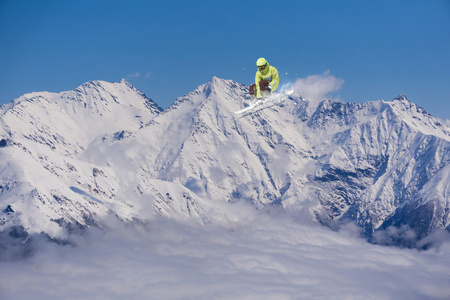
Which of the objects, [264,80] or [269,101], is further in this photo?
[269,101]

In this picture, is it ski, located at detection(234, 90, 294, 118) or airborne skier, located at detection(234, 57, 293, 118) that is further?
ski, located at detection(234, 90, 294, 118)

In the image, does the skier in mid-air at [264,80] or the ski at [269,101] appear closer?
the skier in mid-air at [264,80]

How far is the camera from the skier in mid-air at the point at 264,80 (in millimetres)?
92975

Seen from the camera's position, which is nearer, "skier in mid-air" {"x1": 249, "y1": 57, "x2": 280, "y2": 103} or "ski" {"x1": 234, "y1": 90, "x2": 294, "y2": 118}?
"skier in mid-air" {"x1": 249, "y1": 57, "x2": 280, "y2": 103}

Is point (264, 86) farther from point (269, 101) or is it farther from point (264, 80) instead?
point (269, 101)

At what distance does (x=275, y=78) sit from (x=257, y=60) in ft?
17.8

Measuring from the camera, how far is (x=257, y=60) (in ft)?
303

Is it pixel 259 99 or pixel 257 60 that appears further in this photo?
pixel 259 99

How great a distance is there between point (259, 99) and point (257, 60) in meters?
10.0

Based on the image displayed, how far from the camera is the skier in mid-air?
3660 inches

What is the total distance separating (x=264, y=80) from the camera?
96.1 metres

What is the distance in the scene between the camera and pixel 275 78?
313ft

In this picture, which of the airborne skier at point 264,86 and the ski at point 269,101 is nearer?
the airborne skier at point 264,86

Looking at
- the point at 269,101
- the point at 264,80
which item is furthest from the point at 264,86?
the point at 269,101
